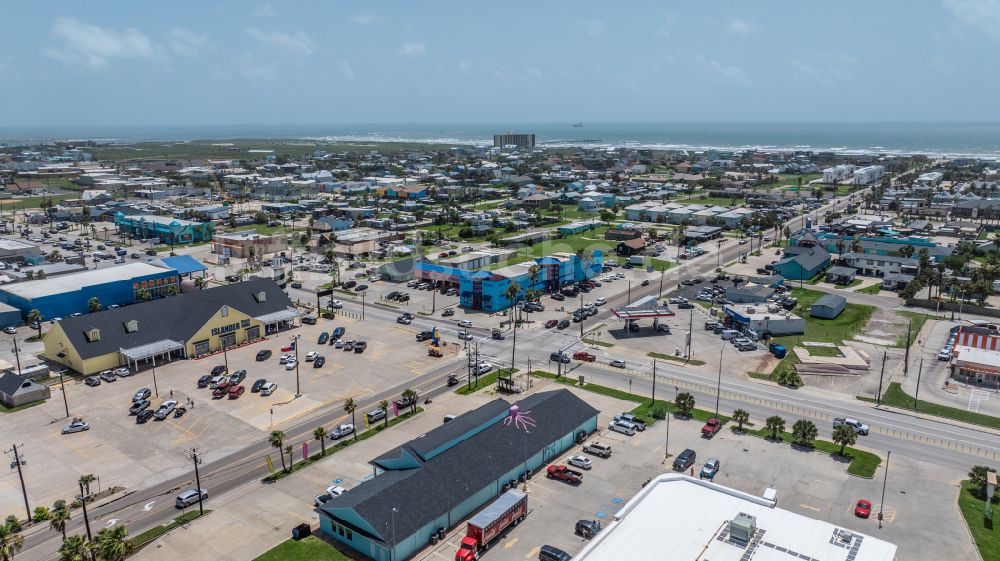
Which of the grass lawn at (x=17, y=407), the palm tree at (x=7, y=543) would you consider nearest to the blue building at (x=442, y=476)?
the palm tree at (x=7, y=543)

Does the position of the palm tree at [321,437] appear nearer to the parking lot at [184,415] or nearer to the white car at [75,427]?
the parking lot at [184,415]

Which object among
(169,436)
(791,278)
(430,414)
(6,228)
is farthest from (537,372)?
(6,228)

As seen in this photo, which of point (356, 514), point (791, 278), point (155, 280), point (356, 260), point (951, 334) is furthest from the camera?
point (356, 260)

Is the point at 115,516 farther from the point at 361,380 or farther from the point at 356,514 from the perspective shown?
the point at 361,380

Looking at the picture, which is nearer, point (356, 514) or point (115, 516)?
point (356, 514)

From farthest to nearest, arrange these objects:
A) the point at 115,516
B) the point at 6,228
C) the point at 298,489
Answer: the point at 6,228 < the point at 298,489 < the point at 115,516

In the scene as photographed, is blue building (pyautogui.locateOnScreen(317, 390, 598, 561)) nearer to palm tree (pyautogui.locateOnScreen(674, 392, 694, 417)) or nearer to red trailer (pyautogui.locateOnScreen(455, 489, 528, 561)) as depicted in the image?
red trailer (pyautogui.locateOnScreen(455, 489, 528, 561))

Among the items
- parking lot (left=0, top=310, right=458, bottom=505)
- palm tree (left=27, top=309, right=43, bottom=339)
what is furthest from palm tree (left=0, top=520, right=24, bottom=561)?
palm tree (left=27, top=309, right=43, bottom=339)
